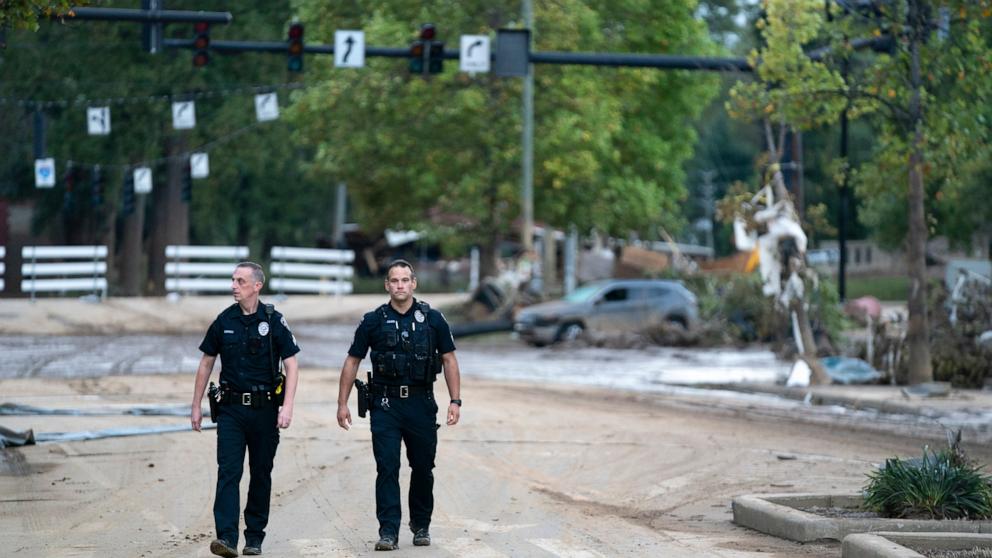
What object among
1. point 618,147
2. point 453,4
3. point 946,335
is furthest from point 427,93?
point 946,335

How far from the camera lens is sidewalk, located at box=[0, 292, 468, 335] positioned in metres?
39.7

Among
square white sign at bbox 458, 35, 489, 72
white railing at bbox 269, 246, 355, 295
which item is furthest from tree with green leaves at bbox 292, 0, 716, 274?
square white sign at bbox 458, 35, 489, 72

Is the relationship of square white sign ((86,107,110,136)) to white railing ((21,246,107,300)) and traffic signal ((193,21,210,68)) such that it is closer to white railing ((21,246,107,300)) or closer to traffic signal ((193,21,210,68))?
white railing ((21,246,107,300))

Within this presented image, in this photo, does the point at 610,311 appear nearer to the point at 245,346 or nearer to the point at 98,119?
the point at 98,119

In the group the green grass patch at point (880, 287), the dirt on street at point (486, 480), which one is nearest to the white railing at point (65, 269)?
the dirt on street at point (486, 480)

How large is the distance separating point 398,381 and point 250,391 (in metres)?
0.89

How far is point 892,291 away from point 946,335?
150 feet

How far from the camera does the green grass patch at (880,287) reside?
68.8 meters

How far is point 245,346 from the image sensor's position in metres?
9.74

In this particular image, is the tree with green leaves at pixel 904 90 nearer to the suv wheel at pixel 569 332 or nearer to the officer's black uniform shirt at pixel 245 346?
the suv wheel at pixel 569 332

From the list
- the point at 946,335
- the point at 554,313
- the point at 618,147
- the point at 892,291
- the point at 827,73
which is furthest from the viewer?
the point at 892,291

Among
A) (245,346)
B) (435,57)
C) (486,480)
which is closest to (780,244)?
(435,57)

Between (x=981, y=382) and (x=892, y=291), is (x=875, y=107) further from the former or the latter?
(x=892, y=291)

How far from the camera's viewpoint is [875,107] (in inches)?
917
